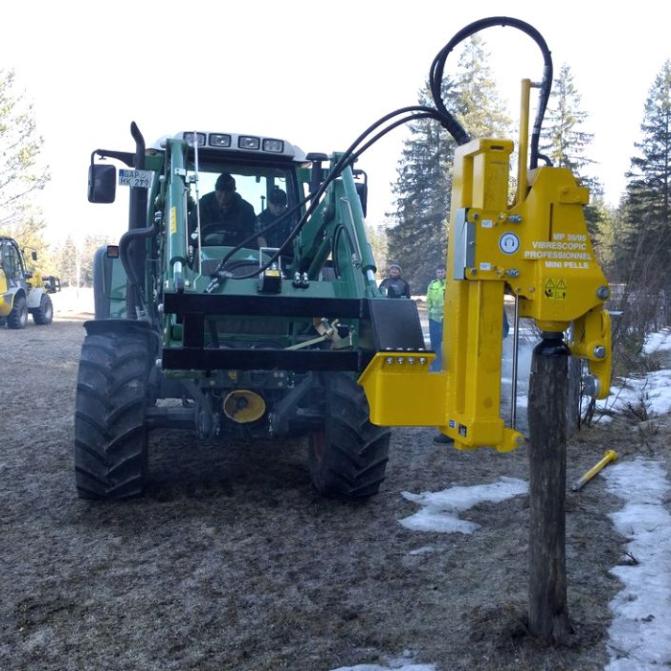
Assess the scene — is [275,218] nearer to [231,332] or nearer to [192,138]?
[192,138]

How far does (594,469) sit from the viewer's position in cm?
644

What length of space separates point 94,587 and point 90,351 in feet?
5.80

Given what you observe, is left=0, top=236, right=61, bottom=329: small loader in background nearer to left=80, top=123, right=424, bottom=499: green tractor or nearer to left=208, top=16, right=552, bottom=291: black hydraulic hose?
left=80, top=123, right=424, bottom=499: green tractor

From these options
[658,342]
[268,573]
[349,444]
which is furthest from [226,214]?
[658,342]

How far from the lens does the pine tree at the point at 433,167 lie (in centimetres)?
3528

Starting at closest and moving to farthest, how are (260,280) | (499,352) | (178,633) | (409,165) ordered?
(499,352) < (178,633) < (260,280) < (409,165)

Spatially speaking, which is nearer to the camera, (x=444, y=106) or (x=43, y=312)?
(x=444, y=106)

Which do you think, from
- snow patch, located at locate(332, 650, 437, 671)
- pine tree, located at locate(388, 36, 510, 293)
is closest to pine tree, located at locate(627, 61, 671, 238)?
pine tree, located at locate(388, 36, 510, 293)

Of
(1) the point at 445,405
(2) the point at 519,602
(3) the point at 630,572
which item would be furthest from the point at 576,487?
(1) the point at 445,405

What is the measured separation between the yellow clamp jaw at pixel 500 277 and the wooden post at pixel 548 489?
0.13m

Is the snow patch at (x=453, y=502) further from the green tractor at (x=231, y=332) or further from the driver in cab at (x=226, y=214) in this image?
the driver in cab at (x=226, y=214)

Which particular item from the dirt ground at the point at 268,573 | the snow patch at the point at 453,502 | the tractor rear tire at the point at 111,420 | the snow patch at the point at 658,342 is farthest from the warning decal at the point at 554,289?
the snow patch at the point at 658,342

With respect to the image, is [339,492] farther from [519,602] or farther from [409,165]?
[409,165]

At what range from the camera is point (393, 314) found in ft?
14.7
